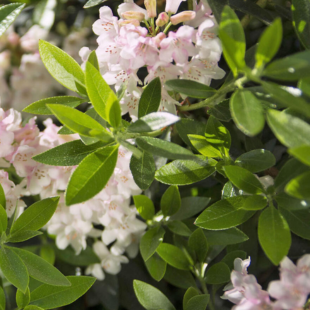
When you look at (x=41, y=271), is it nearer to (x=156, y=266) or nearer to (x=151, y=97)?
(x=156, y=266)

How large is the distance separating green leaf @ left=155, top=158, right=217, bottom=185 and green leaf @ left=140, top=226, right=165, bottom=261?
0.18m

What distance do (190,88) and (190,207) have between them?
357 millimetres

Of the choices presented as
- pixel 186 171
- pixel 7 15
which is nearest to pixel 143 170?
pixel 186 171

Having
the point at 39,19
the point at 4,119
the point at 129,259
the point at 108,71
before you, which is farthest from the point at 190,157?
the point at 39,19

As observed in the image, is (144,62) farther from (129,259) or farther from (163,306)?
(129,259)

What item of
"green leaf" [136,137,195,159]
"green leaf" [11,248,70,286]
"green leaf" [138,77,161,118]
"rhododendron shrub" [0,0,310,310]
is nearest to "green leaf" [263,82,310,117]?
"rhododendron shrub" [0,0,310,310]

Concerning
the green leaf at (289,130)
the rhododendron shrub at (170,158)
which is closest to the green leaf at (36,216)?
the rhododendron shrub at (170,158)

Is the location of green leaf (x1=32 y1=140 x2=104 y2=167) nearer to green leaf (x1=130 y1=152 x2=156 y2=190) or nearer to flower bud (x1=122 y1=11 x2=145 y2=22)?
green leaf (x1=130 y1=152 x2=156 y2=190)

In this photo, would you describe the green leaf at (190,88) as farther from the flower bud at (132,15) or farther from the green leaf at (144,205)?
the green leaf at (144,205)

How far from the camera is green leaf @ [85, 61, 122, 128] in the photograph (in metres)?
0.57

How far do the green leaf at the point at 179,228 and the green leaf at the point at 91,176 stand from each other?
0.33 metres

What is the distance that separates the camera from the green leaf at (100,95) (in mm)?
566

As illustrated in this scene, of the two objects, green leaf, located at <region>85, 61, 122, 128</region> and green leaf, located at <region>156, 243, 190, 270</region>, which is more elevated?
green leaf, located at <region>85, 61, 122, 128</region>

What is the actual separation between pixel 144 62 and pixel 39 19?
0.69 metres
